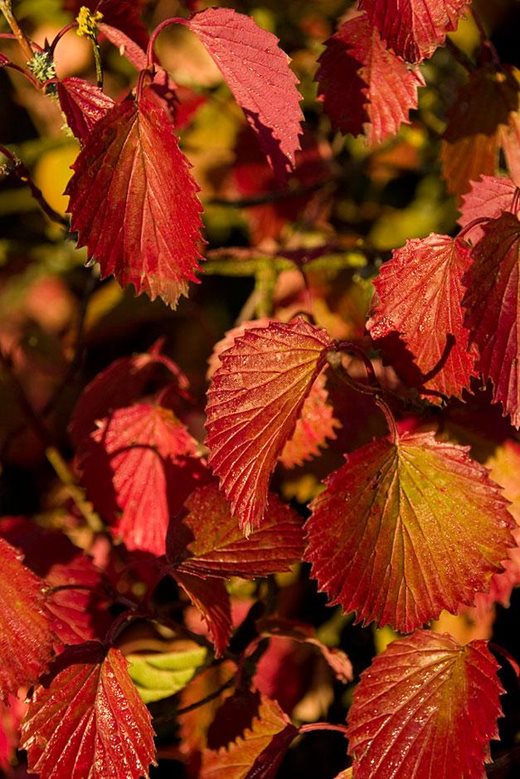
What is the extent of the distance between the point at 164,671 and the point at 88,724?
0.32 meters

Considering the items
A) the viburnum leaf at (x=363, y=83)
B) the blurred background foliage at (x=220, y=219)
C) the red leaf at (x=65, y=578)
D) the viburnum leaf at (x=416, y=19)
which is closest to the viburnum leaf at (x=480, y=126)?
the viburnum leaf at (x=363, y=83)

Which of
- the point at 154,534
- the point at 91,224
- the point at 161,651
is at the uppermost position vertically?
the point at 91,224

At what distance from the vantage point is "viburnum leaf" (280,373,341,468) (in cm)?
100

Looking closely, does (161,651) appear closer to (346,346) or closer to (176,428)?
(176,428)

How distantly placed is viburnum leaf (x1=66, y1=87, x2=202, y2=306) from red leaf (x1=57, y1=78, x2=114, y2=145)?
0.12 feet

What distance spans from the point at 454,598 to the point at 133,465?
0.42m

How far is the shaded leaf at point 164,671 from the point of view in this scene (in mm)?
1096

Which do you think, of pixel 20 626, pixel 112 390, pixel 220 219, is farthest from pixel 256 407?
pixel 220 219

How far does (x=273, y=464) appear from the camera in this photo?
0.76m

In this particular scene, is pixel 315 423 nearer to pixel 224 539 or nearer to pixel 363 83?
pixel 224 539

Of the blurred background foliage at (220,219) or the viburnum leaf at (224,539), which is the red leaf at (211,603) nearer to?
the viburnum leaf at (224,539)

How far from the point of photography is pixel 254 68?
817 millimetres

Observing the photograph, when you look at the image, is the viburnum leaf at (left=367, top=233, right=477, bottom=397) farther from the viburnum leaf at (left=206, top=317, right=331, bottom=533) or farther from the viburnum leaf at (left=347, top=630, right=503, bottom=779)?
the viburnum leaf at (left=347, top=630, right=503, bottom=779)

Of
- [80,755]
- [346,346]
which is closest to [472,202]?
[346,346]
